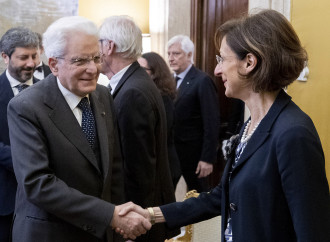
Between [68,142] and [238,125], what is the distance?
3.29m

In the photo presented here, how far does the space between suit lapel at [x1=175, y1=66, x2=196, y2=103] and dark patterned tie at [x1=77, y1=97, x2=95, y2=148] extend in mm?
2782

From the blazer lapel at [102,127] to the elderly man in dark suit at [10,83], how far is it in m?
0.95

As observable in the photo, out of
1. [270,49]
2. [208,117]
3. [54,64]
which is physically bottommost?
[208,117]

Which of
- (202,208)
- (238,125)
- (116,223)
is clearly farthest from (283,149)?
(238,125)

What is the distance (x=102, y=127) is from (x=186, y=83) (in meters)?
A: 2.86

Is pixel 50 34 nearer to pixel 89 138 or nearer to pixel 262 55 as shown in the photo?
pixel 89 138

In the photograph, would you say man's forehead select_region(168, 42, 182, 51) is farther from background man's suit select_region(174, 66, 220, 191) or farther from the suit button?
the suit button

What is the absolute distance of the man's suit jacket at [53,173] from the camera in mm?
2156

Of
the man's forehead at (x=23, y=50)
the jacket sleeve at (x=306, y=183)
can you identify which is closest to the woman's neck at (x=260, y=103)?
the jacket sleeve at (x=306, y=183)

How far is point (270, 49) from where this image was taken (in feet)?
6.12

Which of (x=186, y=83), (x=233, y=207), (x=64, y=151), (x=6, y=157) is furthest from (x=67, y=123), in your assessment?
(x=186, y=83)

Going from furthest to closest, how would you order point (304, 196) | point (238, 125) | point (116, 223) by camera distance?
point (238, 125), point (116, 223), point (304, 196)

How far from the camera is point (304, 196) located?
168 centimetres

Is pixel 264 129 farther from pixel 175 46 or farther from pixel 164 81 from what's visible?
pixel 175 46
